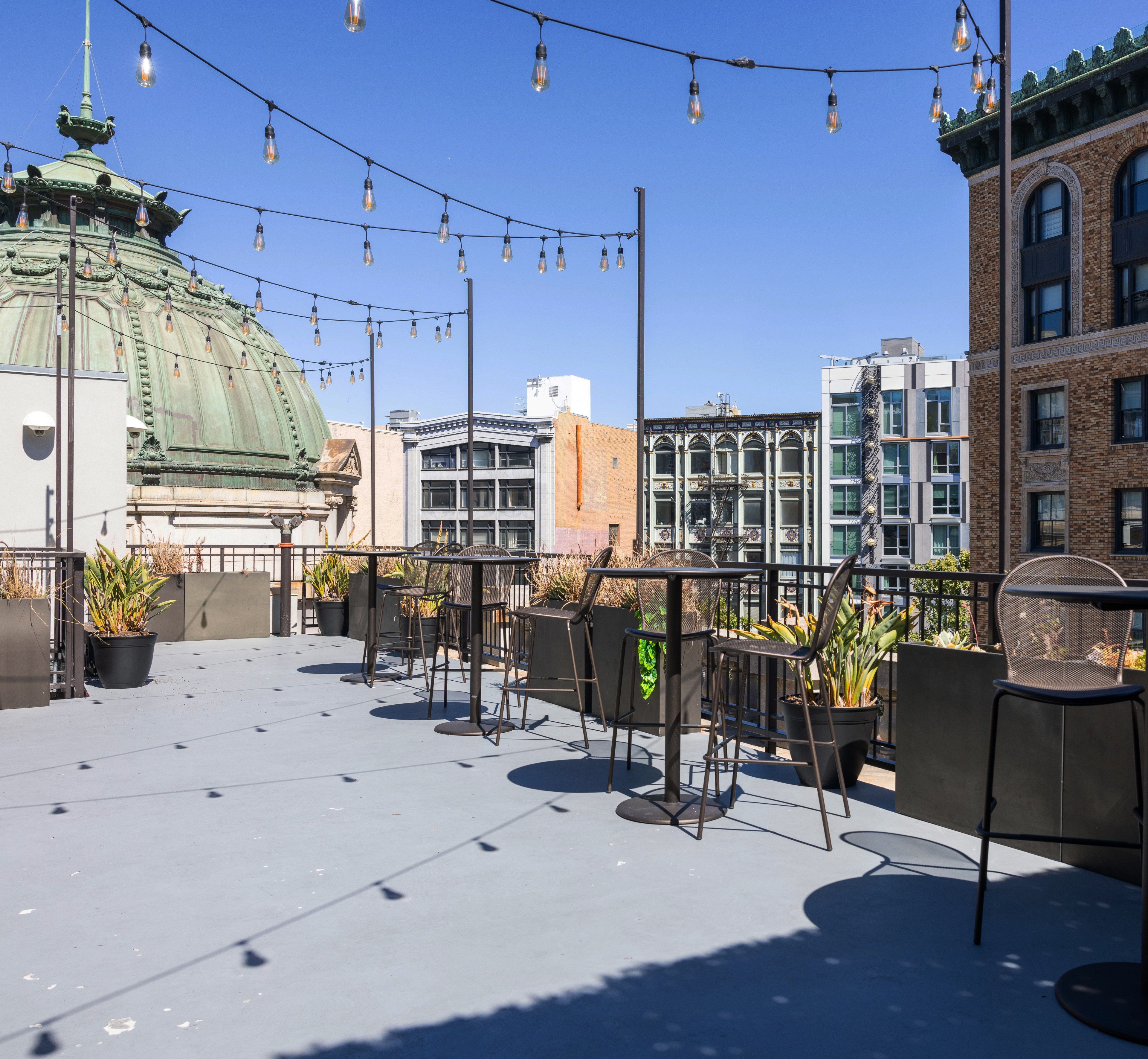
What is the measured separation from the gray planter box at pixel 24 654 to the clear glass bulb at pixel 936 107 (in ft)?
28.8

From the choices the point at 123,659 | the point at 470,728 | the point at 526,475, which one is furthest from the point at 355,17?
the point at 526,475

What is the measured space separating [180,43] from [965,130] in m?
30.1

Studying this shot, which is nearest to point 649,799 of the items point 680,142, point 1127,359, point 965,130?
point 680,142

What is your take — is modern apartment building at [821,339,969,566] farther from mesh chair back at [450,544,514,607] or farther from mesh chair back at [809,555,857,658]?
mesh chair back at [809,555,857,658]

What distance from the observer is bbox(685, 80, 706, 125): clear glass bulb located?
6559 mm

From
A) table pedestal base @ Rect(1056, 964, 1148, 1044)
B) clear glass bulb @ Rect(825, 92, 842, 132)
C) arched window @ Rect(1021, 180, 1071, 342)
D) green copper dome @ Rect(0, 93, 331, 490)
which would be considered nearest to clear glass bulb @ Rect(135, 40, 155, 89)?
clear glass bulb @ Rect(825, 92, 842, 132)

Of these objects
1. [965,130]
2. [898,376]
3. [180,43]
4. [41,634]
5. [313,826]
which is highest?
[965,130]

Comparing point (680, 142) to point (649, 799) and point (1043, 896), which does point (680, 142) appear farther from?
point (1043, 896)

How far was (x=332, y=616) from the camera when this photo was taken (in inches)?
523

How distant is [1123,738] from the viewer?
139 inches

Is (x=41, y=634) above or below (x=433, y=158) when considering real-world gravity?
below

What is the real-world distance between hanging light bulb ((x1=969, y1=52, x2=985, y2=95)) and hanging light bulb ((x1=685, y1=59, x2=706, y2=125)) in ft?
7.67

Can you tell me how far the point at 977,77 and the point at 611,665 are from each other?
5646mm

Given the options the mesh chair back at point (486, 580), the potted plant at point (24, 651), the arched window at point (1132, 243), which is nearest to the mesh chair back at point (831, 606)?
the mesh chair back at point (486, 580)
